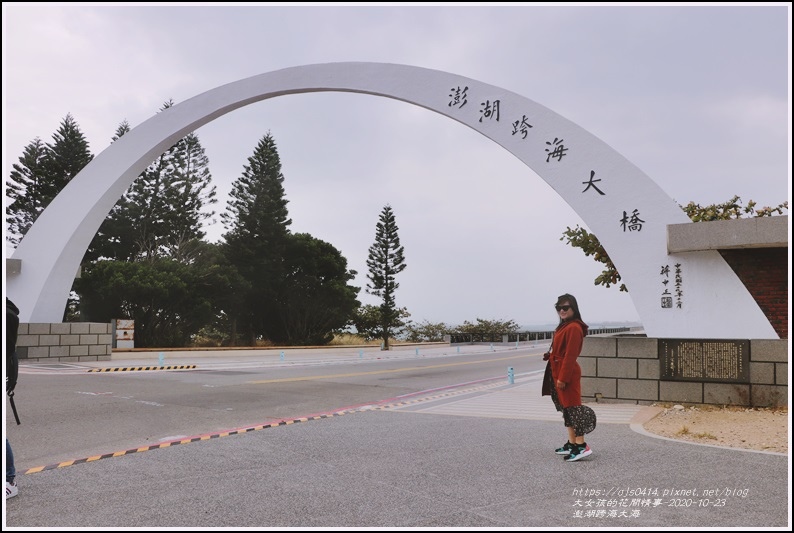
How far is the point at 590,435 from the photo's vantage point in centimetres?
775

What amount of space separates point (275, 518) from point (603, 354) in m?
8.07

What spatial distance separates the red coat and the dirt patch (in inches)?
84.1

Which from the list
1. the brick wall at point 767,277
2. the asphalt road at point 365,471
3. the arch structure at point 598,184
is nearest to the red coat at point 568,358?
the asphalt road at point 365,471

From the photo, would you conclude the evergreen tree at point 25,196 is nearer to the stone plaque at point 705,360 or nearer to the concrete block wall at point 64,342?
the concrete block wall at point 64,342

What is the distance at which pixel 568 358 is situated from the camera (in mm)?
6102

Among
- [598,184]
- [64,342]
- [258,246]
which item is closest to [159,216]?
[258,246]

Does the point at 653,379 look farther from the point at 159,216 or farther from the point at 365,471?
the point at 159,216

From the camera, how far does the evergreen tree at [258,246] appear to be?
3994 cm

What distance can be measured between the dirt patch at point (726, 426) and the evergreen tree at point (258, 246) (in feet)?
104

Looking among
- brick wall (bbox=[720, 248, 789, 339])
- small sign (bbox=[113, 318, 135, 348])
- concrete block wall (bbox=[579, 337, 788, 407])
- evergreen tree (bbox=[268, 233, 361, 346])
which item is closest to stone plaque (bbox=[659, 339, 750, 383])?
concrete block wall (bbox=[579, 337, 788, 407])

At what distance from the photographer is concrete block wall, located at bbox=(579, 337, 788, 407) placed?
965 cm

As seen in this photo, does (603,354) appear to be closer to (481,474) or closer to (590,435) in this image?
(590,435)

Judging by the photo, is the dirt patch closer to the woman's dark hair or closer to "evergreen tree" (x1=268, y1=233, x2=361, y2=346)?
the woman's dark hair

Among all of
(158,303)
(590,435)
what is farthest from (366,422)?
(158,303)
